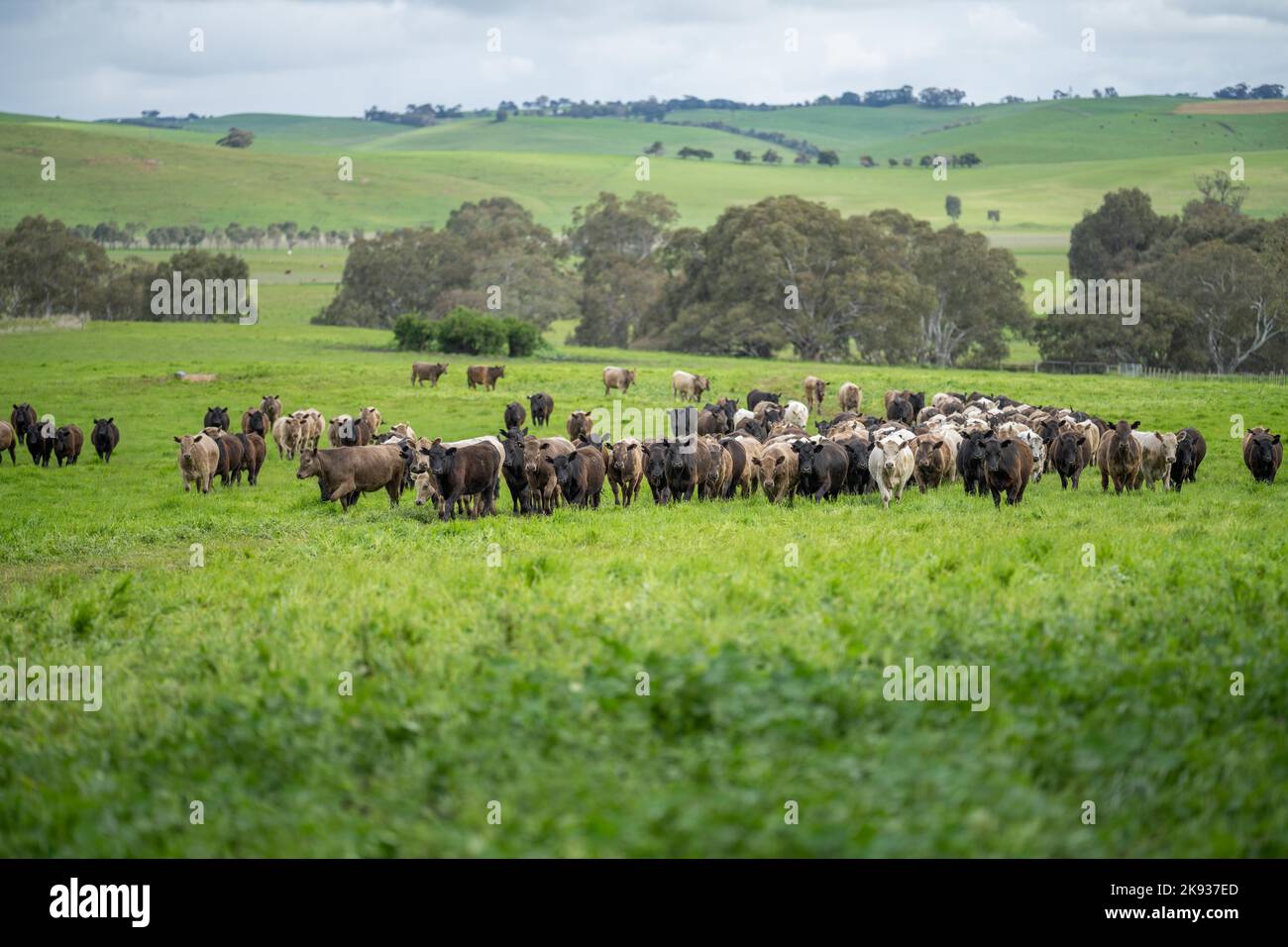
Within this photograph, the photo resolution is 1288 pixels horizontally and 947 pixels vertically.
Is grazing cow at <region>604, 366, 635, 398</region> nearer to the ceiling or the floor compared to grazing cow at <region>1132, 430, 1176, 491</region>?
nearer to the ceiling

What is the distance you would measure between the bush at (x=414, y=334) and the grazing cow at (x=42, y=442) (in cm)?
3640

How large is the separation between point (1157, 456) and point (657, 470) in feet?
32.5

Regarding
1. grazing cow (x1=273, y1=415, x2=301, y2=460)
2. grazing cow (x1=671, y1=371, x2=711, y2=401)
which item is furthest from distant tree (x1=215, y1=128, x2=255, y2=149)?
grazing cow (x1=273, y1=415, x2=301, y2=460)

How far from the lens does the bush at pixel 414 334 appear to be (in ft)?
215

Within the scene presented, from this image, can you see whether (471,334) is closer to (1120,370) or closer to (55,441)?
(1120,370)

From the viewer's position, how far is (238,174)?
16000 cm

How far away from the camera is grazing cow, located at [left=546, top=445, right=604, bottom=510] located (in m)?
21.0

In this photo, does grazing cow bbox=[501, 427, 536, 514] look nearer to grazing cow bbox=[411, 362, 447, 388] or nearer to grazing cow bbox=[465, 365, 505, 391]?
grazing cow bbox=[465, 365, 505, 391]

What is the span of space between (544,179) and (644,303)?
99184 millimetres

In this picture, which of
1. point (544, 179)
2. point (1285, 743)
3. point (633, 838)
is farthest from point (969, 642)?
point (544, 179)

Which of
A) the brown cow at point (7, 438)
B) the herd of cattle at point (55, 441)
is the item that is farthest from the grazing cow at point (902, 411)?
the brown cow at point (7, 438)

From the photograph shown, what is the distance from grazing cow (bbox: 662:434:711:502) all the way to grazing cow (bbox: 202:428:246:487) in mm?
9737

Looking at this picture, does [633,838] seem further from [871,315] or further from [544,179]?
[544,179]

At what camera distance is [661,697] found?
761cm
